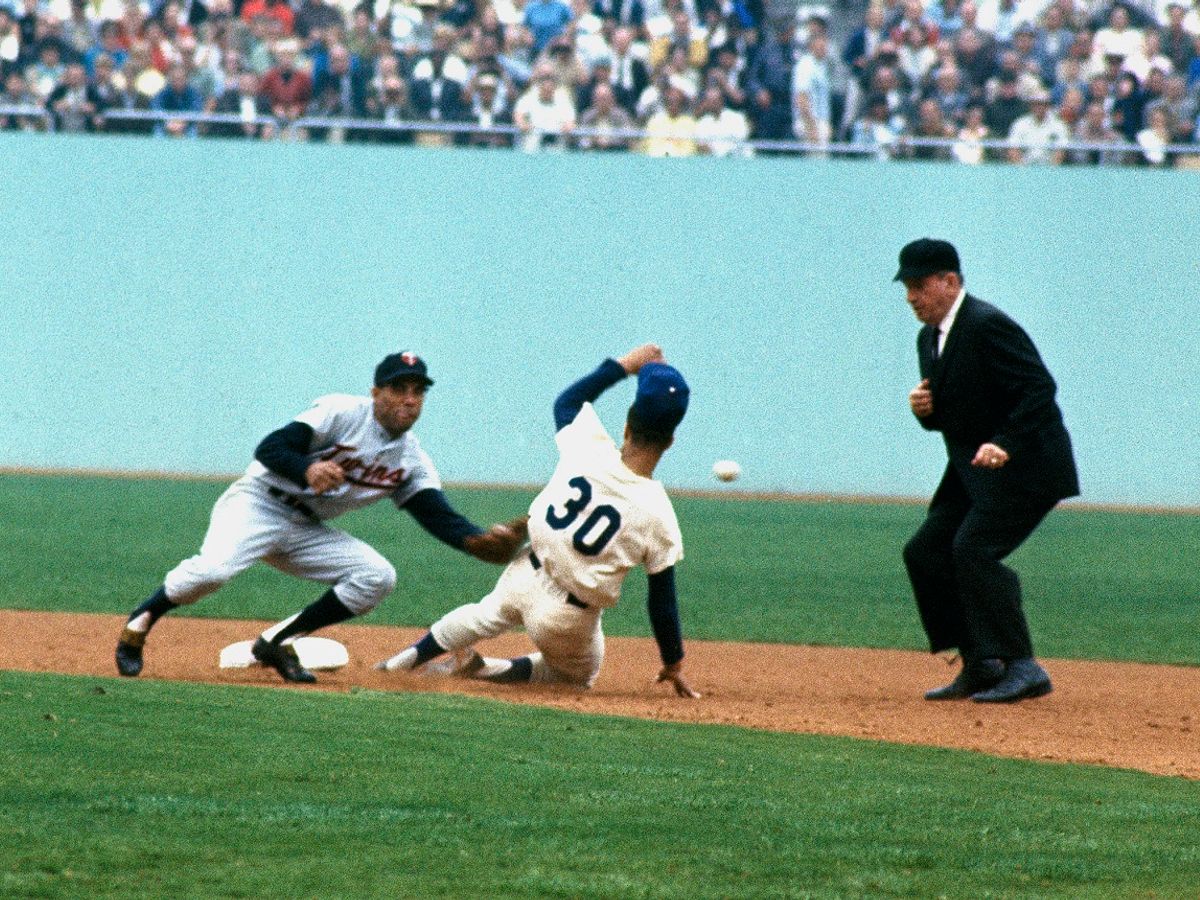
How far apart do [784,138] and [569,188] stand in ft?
7.87

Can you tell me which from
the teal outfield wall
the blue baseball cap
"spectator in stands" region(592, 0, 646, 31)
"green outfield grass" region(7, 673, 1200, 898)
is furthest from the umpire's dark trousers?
"spectator in stands" region(592, 0, 646, 31)

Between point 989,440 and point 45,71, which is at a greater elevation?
point 45,71

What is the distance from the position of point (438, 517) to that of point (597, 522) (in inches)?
33.0

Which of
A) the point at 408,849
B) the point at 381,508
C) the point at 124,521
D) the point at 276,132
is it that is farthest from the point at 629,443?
the point at 276,132

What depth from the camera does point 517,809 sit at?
4.40 m

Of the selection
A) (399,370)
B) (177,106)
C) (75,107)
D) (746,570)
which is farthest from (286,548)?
(75,107)

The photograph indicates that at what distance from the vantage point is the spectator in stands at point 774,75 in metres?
19.0

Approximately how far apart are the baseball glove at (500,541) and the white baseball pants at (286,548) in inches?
19.0

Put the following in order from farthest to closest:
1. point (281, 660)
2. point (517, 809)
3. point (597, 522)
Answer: point (281, 660) → point (597, 522) → point (517, 809)

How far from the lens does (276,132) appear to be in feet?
63.9

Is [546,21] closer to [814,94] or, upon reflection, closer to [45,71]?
[814,94]

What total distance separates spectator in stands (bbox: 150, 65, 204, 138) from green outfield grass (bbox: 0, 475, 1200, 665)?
172 inches

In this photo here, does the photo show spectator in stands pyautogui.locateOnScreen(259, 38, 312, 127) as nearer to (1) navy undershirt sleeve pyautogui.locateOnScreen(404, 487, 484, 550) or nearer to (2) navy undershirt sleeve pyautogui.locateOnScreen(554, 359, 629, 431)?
(1) navy undershirt sleeve pyautogui.locateOnScreen(404, 487, 484, 550)

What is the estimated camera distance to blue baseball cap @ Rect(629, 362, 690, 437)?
249 inches
